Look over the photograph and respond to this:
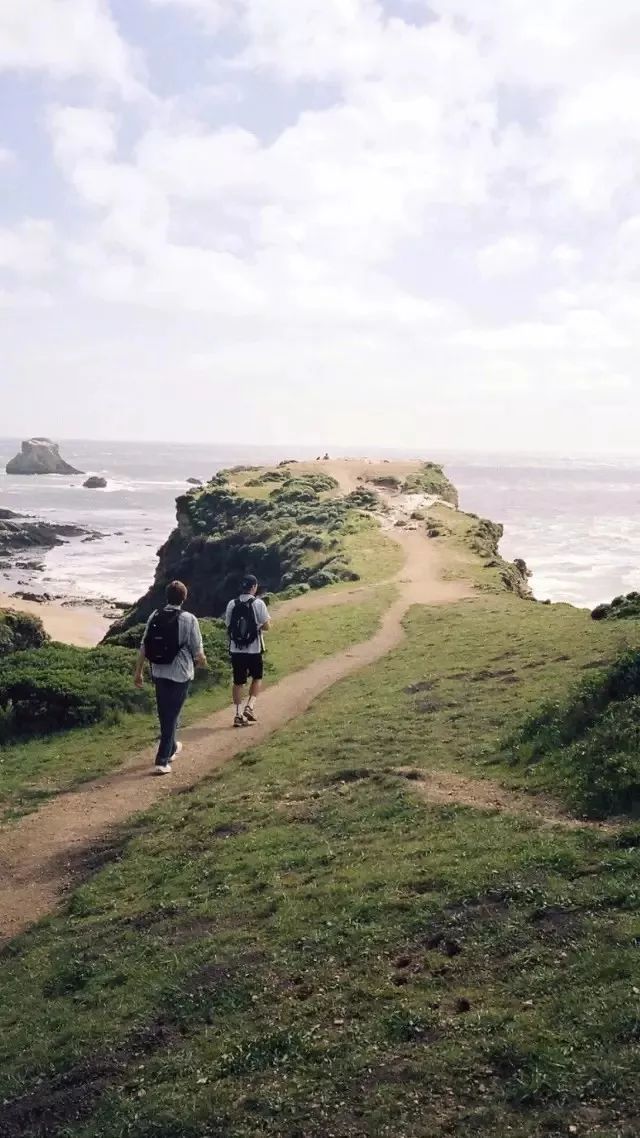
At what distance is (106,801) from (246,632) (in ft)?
13.6

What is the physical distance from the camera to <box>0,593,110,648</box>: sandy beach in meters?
Result: 44.6

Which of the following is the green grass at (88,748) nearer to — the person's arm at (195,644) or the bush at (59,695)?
the bush at (59,695)

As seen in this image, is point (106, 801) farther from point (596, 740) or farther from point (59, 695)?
point (596, 740)

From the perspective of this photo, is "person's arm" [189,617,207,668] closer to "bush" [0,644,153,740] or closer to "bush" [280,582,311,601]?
"bush" [0,644,153,740]

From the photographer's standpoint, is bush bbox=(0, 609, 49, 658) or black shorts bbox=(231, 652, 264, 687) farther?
bush bbox=(0, 609, 49, 658)

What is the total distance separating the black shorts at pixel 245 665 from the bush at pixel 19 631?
14141 millimetres

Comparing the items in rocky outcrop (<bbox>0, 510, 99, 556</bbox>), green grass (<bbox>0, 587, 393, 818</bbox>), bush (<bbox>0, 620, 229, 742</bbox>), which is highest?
bush (<bbox>0, 620, 229, 742</bbox>)

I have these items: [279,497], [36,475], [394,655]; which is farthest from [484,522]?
[36,475]

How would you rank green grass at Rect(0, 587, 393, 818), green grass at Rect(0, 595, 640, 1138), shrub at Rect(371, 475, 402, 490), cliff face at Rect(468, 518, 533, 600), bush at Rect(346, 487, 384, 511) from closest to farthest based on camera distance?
green grass at Rect(0, 595, 640, 1138)
green grass at Rect(0, 587, 393, 818)
cliff face at Rect(468, 518, 533, 600)
bush at Rect(346, 487, 384, 511)
shrub at Rect(371, 475, 402, 490)

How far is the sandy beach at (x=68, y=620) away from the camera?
146 feet

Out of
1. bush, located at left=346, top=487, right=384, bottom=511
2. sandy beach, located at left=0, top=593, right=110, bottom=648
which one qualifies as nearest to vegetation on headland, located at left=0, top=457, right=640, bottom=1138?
sandy beach, located at left=0, top=593, right=110, bottom=648

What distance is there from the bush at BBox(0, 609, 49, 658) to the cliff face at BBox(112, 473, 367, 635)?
31.8 feet

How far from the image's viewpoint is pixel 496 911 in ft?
24.5

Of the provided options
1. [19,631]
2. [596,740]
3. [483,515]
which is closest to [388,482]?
[19,631]
